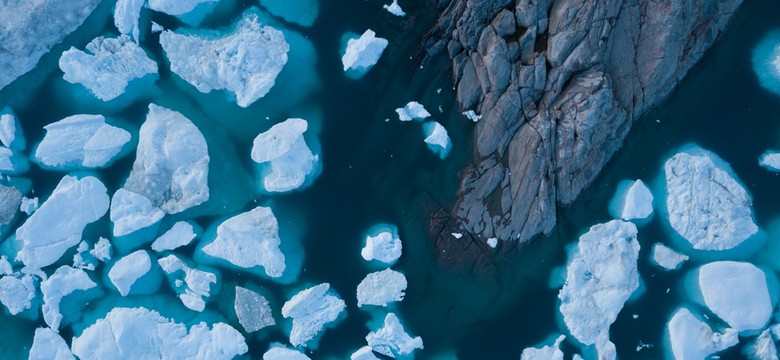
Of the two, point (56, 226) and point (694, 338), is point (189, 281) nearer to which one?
point (56, 226)

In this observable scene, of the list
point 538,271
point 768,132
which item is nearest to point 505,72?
point 538,271

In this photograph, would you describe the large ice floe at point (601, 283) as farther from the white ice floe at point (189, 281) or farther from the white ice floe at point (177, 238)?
the white ice floe at point (177, 238)

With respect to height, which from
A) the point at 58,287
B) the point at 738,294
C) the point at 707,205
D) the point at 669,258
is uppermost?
the point at 707,205

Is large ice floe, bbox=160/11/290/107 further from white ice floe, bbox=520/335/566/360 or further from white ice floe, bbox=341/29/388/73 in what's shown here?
white ice floe, bbox=520/335/566/360

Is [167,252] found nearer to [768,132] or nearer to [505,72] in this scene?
[505,72]

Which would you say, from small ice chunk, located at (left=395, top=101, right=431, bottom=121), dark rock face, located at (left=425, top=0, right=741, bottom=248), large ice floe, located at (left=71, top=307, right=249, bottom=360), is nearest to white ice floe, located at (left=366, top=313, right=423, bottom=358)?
dark rock face, located at (left=425, top=0, right=741, bottom=248)

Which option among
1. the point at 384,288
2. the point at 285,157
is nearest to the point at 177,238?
the point at 285,157
